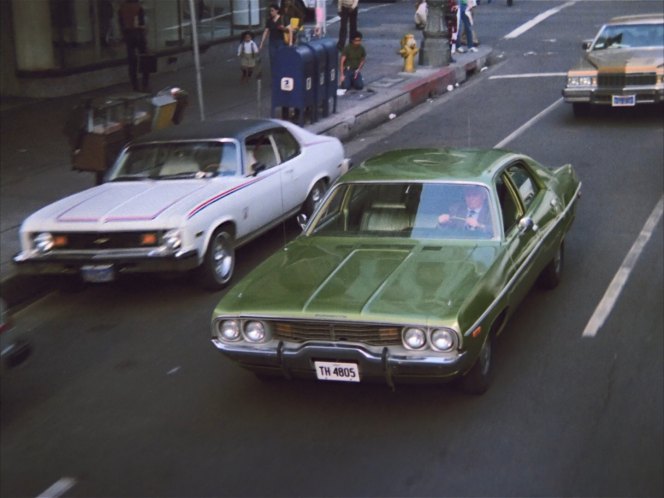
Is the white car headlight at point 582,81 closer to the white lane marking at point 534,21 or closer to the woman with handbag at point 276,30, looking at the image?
the woman with handbag at point 276,30

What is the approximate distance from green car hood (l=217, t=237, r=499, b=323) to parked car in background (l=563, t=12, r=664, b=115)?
10.3 meters

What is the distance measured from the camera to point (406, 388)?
23.9ft

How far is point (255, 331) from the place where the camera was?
696 cm

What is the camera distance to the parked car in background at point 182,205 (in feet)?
30.7

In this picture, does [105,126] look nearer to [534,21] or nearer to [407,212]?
[407,212]

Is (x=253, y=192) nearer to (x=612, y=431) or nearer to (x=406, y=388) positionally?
(x=406, y=388)

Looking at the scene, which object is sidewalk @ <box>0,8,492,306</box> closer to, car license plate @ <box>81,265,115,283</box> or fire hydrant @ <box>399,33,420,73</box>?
fire hydrant @ <box>399,33,420,73</box>

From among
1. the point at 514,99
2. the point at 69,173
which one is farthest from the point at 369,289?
the point at 514,99

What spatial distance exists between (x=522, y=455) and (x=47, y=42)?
16.6 meters

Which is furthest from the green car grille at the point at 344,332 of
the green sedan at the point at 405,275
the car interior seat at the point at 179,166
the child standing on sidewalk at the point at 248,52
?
the child standing on sidewalk at the point at 248,52

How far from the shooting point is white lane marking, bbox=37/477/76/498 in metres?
6.07

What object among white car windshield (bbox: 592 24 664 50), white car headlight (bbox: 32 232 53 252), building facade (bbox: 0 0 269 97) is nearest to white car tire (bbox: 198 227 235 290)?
white car headlight (bbox: 32 232 53 252)

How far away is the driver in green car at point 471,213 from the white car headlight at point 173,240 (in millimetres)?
2527

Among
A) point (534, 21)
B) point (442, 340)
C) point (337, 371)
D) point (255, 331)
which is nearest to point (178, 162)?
point (255, 331)
